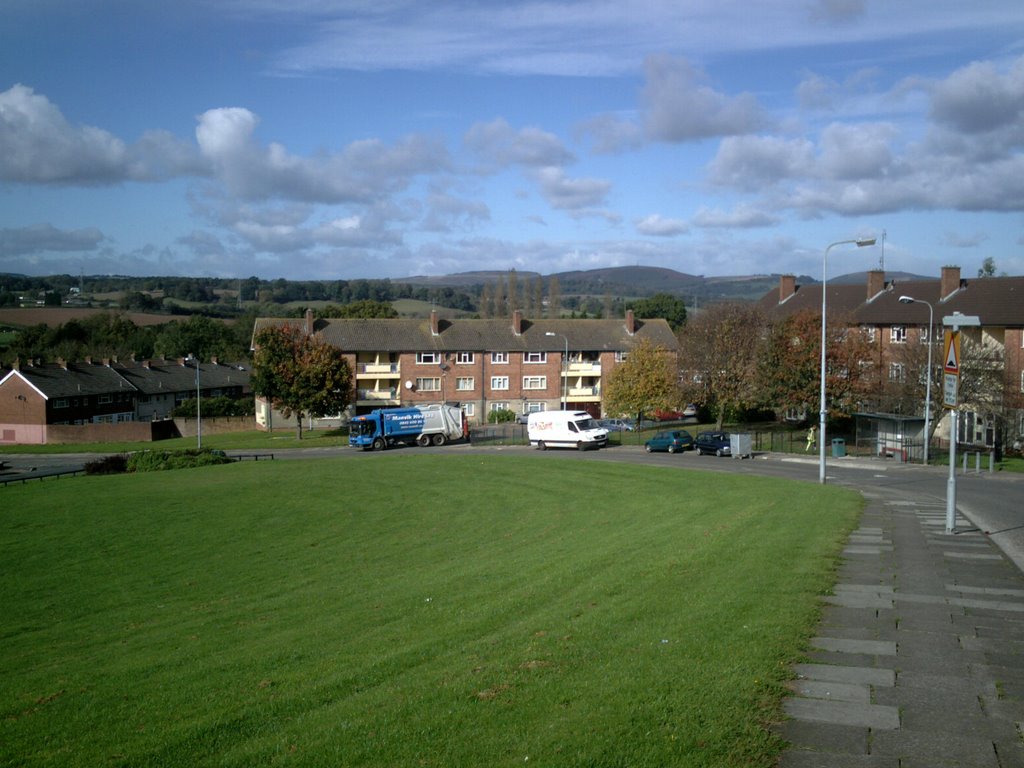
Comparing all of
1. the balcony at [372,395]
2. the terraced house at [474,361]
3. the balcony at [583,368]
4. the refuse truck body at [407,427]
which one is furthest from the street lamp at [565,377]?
the refuse truck body at [407,427]

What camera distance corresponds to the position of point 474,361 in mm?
82188

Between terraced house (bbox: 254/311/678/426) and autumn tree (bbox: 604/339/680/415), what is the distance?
12.8 meters

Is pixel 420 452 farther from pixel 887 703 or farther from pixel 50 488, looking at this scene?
pixel 887 703

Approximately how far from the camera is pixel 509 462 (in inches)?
1770

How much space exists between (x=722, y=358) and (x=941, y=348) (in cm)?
1634

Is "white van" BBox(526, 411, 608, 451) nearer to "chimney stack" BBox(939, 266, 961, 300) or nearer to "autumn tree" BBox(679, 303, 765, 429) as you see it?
"autumn tree" BBox(679, 303, 765, 429)

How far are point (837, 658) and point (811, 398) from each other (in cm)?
4889

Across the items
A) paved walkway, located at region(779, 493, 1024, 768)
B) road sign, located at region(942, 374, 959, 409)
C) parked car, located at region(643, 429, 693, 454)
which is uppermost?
road sign, located at region(942, 374, 959, 409)

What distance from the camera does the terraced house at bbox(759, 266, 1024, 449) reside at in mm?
54000

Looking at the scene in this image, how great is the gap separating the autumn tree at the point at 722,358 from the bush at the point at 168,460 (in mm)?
35744

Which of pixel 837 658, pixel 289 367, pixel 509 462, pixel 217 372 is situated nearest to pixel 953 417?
pixel 837 658

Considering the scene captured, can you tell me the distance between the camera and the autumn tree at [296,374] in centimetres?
6738

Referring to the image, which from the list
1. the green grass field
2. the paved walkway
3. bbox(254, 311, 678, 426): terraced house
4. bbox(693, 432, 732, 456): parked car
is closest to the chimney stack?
bbox(254, 311, 678, 426): terraced house

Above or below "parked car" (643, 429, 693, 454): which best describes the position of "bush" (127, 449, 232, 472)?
below
